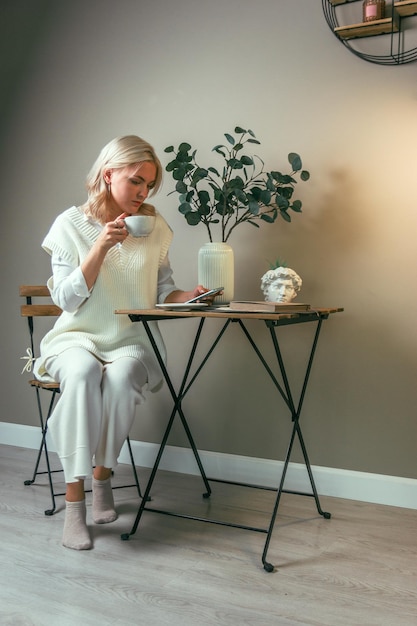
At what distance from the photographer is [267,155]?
103 inches

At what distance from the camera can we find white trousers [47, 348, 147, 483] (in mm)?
2006

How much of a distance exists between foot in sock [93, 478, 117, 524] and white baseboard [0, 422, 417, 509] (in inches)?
23.9

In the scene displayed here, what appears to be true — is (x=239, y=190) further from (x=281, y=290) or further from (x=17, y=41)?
(x=17, y=41)

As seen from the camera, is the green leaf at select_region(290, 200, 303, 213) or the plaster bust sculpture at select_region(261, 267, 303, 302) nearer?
the plaster bust sculpture at select_region(261, 267, 303, 302)

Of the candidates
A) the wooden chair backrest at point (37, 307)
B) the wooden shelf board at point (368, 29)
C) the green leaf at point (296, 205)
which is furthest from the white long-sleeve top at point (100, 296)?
the wooden shelf board at point (368, 29)

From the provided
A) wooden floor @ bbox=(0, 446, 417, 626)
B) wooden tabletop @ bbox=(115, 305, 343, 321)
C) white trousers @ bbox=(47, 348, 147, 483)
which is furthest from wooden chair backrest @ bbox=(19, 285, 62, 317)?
wooden floor @ bbox=(0, 446, 417, 626)

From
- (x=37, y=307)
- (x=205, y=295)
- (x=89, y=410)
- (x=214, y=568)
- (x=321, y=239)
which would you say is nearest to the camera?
(x=214, y=568)

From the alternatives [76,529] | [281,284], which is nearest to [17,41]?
[281,284]

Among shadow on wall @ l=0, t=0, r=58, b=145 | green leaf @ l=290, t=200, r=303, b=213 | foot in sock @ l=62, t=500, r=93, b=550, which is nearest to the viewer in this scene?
foot in sock @ l=62, t=500, r=93, b=550

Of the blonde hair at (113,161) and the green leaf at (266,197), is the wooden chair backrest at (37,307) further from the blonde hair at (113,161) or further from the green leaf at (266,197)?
the green leaf at (266,197)

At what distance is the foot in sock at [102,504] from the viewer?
2258 mm

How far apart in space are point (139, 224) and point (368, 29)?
1.13 meters

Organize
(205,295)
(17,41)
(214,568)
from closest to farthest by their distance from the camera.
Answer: (214,568) → (205,295) → (17,41)

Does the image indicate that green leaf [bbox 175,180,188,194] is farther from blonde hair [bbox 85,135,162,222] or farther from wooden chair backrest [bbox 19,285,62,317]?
wooden chair backrest [bbox 19,285,62,317]
